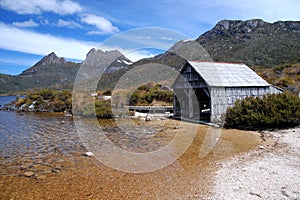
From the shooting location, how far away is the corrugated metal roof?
59.1 feet

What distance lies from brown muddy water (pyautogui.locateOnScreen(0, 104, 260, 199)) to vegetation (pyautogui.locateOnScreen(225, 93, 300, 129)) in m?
1.81

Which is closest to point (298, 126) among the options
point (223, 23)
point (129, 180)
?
point (129, 180)

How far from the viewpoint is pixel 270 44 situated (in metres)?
60.8

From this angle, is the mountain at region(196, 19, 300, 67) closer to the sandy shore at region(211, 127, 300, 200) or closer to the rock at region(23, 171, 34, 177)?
the sandy shore at region(211, 127, 300, 200)

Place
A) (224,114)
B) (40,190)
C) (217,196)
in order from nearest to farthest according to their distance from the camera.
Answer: (217,196) < (40,190) < (224,114)

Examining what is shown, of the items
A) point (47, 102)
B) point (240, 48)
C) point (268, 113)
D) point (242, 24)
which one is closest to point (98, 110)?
point (47, 102)

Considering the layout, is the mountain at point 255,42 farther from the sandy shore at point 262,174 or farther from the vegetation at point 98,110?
the sandy shore at point 262,174

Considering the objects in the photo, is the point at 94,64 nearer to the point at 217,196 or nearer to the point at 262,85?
the point at 262,85

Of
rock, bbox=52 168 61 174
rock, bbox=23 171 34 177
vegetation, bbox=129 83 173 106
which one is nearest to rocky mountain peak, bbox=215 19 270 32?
vegetation, bbox=129 83 173 106

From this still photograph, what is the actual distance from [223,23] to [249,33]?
14557 millimetres

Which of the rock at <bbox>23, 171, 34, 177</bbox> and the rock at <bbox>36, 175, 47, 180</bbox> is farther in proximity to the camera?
the rock at <bbox>23, 171, 34, 177</bbox>

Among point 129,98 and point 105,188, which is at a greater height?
point 129,98

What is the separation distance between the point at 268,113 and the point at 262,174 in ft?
29.2

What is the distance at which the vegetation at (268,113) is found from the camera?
50.5 ft
